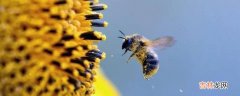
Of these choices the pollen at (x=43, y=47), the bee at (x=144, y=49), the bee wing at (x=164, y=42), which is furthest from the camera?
the bee at (x=144, y=49)

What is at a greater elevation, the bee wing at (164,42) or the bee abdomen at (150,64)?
the bee wing at (164,42)

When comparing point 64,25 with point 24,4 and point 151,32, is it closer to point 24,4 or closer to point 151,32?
point 24,4

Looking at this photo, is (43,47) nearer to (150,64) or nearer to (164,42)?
(164,42)

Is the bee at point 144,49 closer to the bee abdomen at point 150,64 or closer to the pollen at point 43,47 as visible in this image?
the bee abdomen at point 150,64

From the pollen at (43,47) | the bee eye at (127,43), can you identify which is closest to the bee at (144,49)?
the bee eye at (127,43)

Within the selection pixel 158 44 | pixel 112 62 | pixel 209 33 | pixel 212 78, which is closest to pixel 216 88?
pixel 212 78

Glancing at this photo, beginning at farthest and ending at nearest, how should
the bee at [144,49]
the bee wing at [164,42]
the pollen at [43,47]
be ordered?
the bee at [144,49]
the bee wing at [164,42]
the pollen at [43,47]

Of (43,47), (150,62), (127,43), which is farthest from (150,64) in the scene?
(43,47)

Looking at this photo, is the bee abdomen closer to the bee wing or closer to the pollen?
the bee wing
